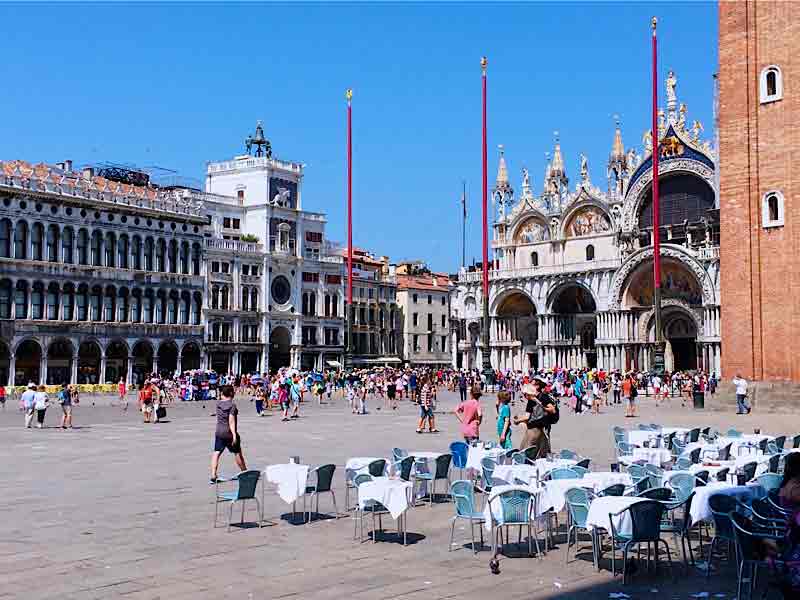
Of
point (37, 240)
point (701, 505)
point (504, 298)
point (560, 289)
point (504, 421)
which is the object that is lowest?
point (701, 505)

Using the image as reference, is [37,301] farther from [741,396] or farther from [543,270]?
[741,396]

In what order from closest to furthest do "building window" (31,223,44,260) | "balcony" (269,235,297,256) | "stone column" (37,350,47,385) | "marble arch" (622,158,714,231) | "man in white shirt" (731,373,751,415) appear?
Answer: "man in white shirt" (731,373,751,415), "stone column" (37,350,47,385), "building window" (31,223,44,260), "marble arch" (622,158,714,231), "balcony" (269,235,297,256)

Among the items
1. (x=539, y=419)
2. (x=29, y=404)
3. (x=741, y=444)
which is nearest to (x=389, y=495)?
(x=539, y=419)

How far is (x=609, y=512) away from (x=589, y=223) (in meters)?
65.1

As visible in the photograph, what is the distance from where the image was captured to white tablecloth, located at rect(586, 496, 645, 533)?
32.1 ft

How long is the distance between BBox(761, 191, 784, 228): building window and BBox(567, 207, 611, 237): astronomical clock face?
37.9m

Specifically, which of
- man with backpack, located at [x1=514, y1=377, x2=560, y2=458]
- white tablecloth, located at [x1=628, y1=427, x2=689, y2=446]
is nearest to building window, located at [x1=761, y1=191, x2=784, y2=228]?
white tablecloth, located at [x1=628, y1=427, x2=689, y2=446]

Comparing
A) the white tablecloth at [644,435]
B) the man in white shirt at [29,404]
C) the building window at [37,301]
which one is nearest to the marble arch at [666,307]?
the building window at [37,301]

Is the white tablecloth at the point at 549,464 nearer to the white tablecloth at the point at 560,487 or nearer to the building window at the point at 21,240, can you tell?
the white tablecloth at the point at 560,487

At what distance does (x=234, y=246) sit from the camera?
7344cm

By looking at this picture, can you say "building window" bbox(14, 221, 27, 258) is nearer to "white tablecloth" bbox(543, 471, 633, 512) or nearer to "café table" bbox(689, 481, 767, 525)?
"white tablecloth" bbox(543, 471, 633, 512)

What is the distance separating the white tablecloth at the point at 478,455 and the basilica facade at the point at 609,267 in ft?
161

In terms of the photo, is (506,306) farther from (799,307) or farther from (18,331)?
(799,307)

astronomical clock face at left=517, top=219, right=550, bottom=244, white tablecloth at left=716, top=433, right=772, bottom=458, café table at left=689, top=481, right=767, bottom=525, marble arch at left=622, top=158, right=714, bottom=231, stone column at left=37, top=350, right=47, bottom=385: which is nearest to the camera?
café table at left=689, top=481, right=767, bottom=525
